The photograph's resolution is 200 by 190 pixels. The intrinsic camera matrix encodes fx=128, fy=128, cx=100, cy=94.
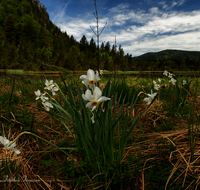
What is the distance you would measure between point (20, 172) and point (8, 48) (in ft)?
129

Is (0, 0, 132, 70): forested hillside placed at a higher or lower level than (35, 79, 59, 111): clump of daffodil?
higher

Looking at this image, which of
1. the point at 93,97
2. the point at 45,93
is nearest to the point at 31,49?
the point at 45,93

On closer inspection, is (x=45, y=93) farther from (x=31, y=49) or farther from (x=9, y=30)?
(x=9, y=30)

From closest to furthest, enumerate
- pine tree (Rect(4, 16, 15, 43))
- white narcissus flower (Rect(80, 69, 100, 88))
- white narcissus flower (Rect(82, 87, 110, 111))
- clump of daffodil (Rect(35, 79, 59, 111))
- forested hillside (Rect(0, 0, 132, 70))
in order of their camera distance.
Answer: white narcissus flower (Rect(82, 87, 110, 111)) → white narcissus flower (Rect(80, 69, 100, 88)) → clump of daffodil (Rect(35, 79, 59, 111)) → forested hillside (Rect(0, 0, 132, 70)) → pine tree (Rect(4, 16, 15, 43))

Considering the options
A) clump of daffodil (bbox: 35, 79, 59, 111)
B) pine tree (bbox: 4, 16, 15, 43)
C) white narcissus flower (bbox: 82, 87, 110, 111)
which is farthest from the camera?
pine tree (bbox: 4, 16, 15, 43)

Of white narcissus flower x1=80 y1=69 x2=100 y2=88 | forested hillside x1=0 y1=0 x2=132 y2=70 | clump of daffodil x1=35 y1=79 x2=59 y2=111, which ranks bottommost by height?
clump of daffodil x1=35 y1=79 x2=59 y2=111

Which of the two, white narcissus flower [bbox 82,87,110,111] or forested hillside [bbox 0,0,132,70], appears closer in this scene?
white narcissus flower [bbox 82,87,110,111]

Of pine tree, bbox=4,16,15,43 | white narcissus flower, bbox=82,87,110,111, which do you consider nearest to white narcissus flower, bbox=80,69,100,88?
white narcissus flower, bbox=82,87,110,111

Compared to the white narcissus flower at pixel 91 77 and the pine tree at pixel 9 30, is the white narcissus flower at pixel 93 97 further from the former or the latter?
the pine tree at pixel 9 30

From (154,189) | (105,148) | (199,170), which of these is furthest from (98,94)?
(199,170)

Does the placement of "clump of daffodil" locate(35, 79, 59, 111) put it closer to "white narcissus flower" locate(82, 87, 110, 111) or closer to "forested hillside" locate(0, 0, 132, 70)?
"white narcissus flower" locate(82, 87, 110, 111)

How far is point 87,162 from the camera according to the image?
1047mm

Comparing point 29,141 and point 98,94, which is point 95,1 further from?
point 29,141

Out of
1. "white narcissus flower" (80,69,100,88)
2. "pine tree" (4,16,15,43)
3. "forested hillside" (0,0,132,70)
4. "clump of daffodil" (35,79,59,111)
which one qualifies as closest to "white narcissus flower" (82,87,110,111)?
"white narcissus flower" (80,69,100,88)
